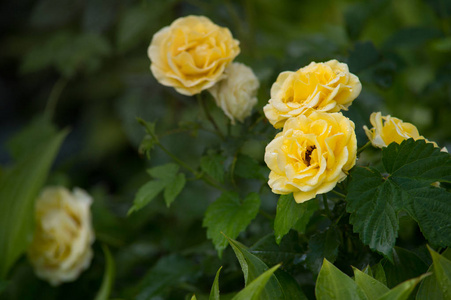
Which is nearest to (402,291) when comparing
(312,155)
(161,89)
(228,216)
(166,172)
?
(312,155)

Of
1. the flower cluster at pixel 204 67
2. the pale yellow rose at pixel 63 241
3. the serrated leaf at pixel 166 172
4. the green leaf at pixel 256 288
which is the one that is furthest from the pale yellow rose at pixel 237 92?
the pale yellow rose at pixel 63 241

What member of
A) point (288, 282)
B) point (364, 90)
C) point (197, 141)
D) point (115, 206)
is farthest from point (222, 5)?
point (288, 282)

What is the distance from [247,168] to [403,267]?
0.84 ft

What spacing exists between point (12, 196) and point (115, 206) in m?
0.29

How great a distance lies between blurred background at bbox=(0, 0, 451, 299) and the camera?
855mm

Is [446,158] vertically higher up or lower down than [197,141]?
higher up

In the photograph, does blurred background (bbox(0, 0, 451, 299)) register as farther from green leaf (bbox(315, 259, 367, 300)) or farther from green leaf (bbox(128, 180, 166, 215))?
green leaf (bbox(315, 259, 367, 300))

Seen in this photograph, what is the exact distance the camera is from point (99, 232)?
3.58 ft

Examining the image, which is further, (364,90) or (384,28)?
(384,28)

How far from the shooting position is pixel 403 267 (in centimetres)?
58

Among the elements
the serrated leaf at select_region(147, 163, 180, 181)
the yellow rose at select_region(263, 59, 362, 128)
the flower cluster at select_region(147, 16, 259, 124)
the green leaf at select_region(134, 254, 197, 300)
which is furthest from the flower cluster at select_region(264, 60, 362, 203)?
the green leaf at select_region(134, 254, 197, 300)

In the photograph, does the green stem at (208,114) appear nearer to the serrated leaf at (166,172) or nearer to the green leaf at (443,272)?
the serrated leaf at (166,172)

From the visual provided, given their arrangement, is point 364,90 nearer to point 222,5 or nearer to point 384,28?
point 222,5

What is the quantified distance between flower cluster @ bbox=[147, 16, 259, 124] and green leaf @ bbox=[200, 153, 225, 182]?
0.07 meters
